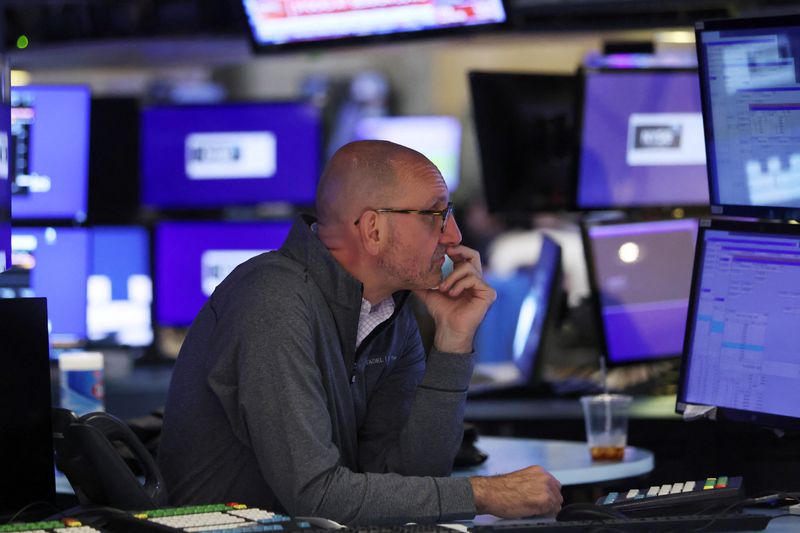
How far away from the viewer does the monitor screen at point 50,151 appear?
12.6ft

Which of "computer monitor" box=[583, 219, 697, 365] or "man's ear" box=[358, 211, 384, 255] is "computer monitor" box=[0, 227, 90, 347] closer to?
"computer monitor" box=[583, 219, 697, 365]

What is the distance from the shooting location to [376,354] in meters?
2.43

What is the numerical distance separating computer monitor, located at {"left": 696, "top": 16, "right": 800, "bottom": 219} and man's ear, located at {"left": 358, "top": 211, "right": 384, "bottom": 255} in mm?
638

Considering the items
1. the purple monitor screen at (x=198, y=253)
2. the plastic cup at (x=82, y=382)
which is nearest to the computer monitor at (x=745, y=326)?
the plastic cup at (x=82, y=382)

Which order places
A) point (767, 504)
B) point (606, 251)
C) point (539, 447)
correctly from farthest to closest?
point (606, 251)
point (539, 447)
point (767, 504)

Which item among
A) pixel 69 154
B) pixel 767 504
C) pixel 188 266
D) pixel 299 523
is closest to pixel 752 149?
pixel 767 504

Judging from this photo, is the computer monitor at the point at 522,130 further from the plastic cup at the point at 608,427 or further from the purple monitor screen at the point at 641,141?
the plastic cup at the point at 608,427

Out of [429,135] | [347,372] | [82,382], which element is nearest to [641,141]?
[347,372]

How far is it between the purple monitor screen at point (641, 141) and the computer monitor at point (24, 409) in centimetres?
171

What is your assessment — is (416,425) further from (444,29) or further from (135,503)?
(444,29)

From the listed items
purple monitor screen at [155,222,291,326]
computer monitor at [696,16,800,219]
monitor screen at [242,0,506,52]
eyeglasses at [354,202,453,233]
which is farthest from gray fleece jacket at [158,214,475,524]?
purple monitor screen at [155,222,291,326]

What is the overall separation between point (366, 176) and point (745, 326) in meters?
0.72

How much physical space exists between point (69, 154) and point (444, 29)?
1.17m

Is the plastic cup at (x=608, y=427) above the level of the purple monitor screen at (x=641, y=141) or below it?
below
